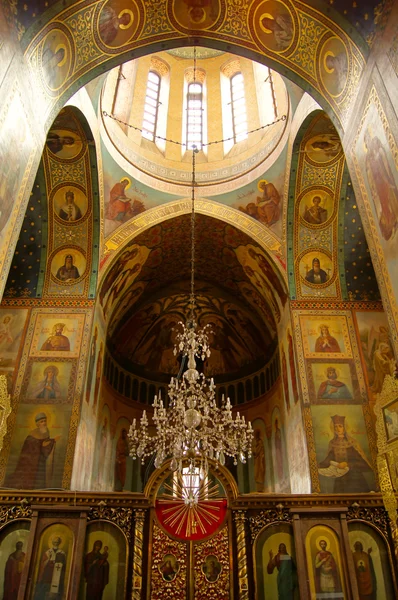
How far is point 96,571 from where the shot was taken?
25.2 feet

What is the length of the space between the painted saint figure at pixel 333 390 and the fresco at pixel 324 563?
2838mm

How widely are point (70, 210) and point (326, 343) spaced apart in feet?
21.9

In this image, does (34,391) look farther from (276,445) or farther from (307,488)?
(276,445)

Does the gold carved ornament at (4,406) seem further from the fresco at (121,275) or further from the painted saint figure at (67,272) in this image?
the fresco at (121,275)

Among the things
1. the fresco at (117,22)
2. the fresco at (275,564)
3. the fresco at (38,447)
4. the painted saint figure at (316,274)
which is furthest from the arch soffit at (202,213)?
the fresco at (275,564)

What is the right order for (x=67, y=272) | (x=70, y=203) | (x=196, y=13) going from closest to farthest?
(x=196, y=13) < (x=70, y=203) < (x=67, y=272)

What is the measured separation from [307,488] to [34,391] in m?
5.90

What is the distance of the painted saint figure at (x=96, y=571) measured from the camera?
24.8 ft

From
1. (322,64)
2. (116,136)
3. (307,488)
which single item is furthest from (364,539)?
(116,136)

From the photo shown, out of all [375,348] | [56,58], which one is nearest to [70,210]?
[56,58]

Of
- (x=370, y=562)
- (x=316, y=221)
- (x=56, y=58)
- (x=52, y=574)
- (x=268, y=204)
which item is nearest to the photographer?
(x=56, y=58)

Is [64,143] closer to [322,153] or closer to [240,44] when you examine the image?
[240,44]

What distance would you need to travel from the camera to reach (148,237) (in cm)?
1241

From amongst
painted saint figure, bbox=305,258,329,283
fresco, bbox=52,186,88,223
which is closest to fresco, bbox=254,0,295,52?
painted saint figure, bbox=305,258,329,283
